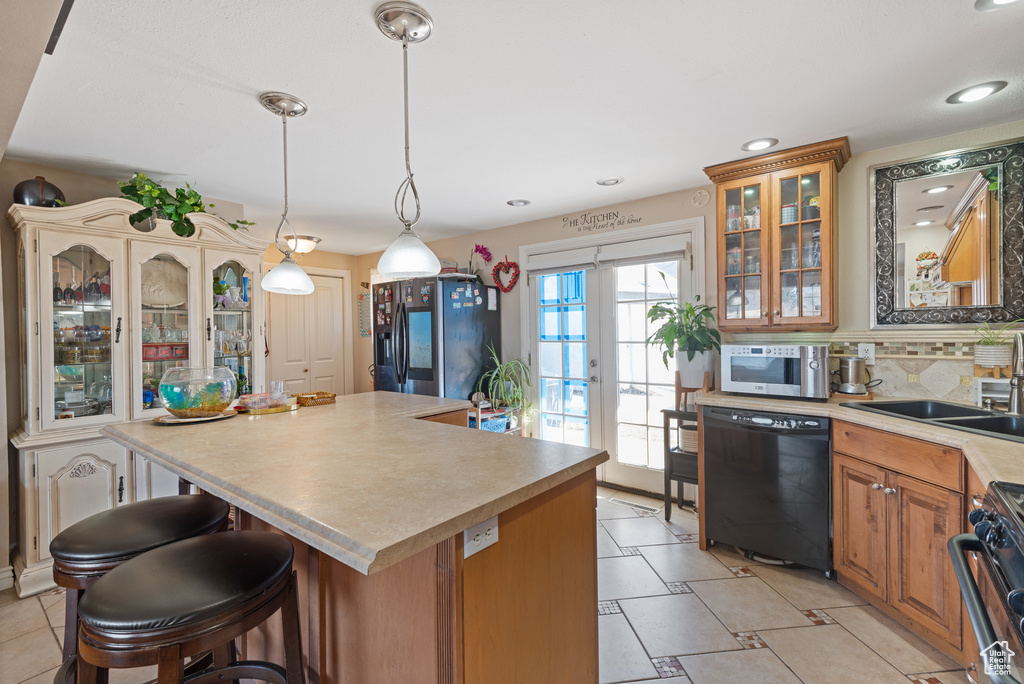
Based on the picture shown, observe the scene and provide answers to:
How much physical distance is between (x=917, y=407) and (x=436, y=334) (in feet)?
10.6

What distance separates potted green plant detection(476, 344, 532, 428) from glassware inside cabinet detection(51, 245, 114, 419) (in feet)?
8.60

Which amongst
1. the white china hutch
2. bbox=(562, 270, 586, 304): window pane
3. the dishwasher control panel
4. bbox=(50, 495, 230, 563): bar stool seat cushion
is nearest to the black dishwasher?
the dishwasher control panel

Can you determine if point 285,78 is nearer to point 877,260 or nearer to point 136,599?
point 136,599

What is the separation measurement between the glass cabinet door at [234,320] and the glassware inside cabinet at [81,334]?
1.78 ft

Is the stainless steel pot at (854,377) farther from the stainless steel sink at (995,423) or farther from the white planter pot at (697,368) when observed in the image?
the white planter pot at (697,368)

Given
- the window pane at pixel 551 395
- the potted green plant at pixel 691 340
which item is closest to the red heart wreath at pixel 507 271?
the window pane at pixel 551 395

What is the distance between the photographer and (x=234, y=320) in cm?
318

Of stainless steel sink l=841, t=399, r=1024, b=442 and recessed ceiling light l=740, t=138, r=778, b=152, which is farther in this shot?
recessed ceiling light l=740, t=138, r=778, b=152

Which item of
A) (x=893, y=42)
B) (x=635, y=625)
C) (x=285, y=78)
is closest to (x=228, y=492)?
(x=285, y=78)

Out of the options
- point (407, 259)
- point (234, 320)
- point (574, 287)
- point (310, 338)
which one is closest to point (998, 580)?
point (407, 259)

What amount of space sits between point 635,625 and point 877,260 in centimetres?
235

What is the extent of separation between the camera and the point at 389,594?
1.15m

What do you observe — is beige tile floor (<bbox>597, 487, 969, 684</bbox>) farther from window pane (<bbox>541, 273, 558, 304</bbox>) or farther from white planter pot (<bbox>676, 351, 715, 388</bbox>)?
window pane (<bbox>541, 273, 558, 304</bbox>)

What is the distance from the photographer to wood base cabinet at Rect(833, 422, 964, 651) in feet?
5.77
